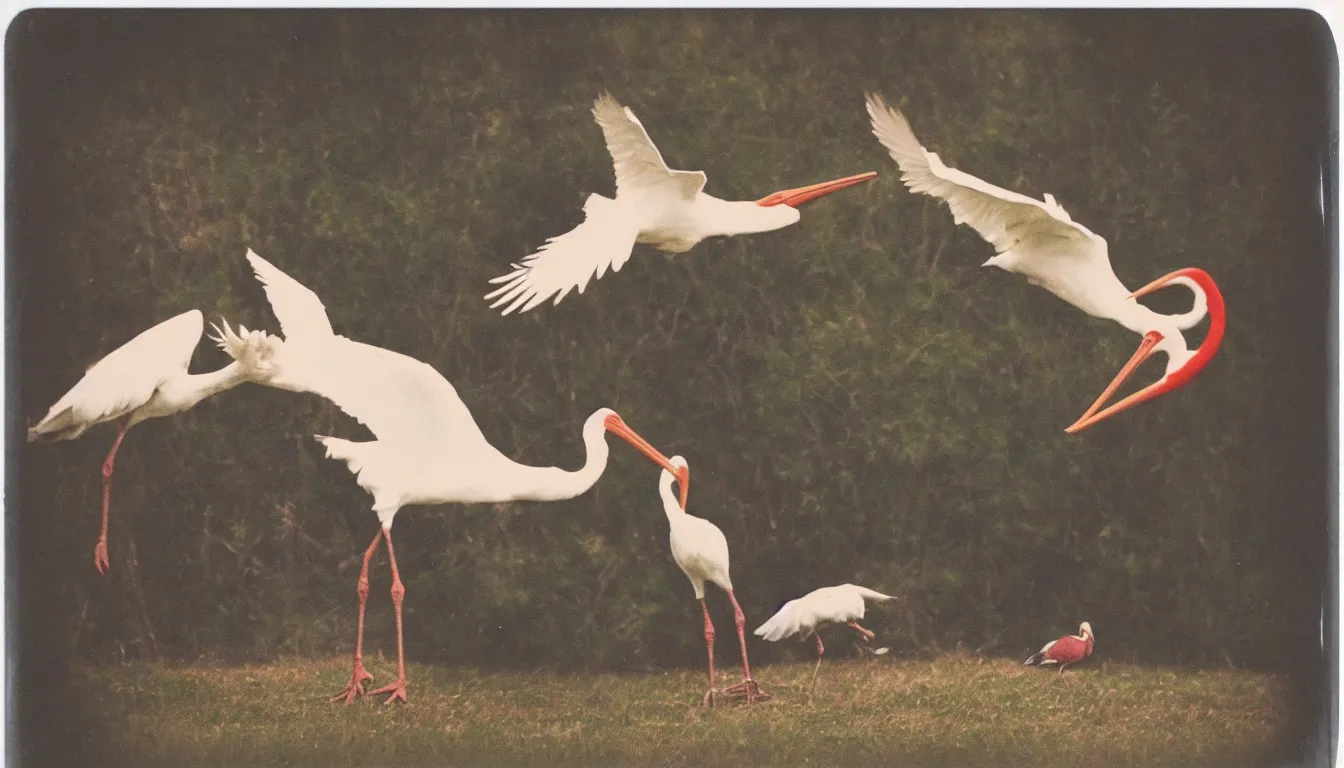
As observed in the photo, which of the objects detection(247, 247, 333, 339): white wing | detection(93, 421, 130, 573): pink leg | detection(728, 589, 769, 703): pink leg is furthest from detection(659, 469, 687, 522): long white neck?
detection(93, 421, 130, 573): pink leg

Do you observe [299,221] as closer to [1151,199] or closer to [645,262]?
[645,262]

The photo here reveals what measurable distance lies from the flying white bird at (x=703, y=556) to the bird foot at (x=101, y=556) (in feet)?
2.81

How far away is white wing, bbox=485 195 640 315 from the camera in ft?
6.31

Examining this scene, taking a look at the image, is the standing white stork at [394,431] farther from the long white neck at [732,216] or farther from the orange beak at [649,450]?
the long white neck at [732,216]

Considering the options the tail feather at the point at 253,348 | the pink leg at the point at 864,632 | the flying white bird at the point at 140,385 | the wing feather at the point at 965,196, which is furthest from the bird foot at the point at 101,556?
the wing feather at the point at 965,196

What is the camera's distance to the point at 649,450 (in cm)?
192

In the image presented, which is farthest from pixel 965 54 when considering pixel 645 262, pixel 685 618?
pixel 685 618

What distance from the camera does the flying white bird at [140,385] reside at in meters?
1.90

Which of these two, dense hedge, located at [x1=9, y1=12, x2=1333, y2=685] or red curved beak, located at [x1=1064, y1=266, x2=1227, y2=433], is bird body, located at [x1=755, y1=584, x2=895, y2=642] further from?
red curved beak, located at [x1=1064, y1=266, x2=1227, y2=433]

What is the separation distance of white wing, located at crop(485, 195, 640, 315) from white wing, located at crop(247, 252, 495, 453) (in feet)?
0.56

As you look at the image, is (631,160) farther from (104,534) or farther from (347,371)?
(104,534)

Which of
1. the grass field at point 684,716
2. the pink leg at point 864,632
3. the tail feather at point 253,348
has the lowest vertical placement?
the grass field at point 684,716

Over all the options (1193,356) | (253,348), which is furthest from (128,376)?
(1193,356)

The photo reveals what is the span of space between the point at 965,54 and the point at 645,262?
60 cm
